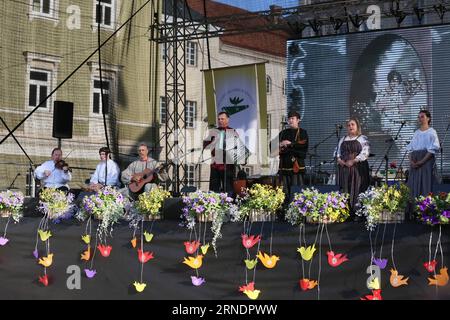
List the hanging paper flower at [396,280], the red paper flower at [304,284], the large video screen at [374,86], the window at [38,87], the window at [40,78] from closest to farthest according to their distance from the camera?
the hanging paper flower at [396,280]
the red paper flower at [304,284]
the window at [40,78]
the window at [38,87]
the large video screen at [374,86]

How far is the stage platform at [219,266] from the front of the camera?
16.0ft

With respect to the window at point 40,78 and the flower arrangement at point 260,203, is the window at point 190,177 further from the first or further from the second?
the flower arrangement at point 260,203

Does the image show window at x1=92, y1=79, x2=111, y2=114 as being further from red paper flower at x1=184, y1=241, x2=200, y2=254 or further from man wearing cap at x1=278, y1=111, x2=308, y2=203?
red paper flower at x1=184, y1=241, x2=200, y2=254

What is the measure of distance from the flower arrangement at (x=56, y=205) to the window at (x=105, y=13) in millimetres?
5535

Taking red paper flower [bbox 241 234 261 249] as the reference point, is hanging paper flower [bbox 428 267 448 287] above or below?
below

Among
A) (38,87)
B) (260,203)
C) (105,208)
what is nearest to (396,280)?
(260,203)

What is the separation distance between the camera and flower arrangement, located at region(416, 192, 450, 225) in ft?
15.4

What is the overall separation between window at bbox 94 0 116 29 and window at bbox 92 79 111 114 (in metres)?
0.96

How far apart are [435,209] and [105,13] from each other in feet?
27.4

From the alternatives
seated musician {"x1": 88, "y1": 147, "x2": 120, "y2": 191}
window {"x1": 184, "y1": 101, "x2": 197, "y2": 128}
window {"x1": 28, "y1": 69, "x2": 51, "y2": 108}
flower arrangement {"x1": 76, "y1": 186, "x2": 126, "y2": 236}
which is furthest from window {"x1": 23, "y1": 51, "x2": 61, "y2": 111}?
window {"x1": 184, "y1": 101, "x2": 197, "y2": 128}

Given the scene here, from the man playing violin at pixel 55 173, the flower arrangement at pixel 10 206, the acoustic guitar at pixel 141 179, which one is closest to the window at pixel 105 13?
the man playing violin at pixel 55 173

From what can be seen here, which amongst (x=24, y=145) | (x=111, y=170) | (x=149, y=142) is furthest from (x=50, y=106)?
(x=111, y=170)

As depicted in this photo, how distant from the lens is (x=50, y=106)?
12.1 metres

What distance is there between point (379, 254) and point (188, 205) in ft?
→ 5.24
